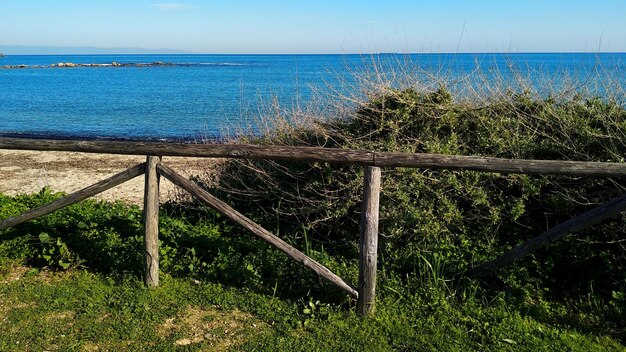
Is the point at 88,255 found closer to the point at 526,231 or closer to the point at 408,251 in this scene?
the point at 408,251

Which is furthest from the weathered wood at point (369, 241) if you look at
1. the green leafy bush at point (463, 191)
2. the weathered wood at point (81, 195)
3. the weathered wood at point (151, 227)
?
the weathered wood at point (81, 195)

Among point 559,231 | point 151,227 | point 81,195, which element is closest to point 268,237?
point 151,227

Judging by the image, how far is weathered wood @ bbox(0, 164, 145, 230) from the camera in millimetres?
5121

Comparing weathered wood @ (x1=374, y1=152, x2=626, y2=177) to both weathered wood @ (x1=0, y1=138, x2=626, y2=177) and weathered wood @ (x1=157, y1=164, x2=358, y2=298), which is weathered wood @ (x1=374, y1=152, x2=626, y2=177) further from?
weathered wood @ (x1=157, y1=164, x2=358, y2=298)

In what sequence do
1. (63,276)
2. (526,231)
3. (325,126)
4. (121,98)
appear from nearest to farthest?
1. (63,276)
2. (526,231)
3. (325,126)
4. (121,98)

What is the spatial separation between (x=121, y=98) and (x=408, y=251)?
4100 cm

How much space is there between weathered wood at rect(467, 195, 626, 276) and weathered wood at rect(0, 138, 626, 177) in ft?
0.90

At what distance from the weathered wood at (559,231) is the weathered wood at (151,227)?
119 inches

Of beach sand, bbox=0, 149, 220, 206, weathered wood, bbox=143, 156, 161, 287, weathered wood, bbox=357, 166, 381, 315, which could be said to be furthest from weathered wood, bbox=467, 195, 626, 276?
beach sand, bbox=0, 149, 220, 206

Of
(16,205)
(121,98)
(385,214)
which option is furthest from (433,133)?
(121,98)

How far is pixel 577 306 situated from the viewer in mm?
4988

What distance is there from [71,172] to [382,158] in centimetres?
1154

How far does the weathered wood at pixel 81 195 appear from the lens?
512 centimetres

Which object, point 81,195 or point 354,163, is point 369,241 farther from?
point 81,195
